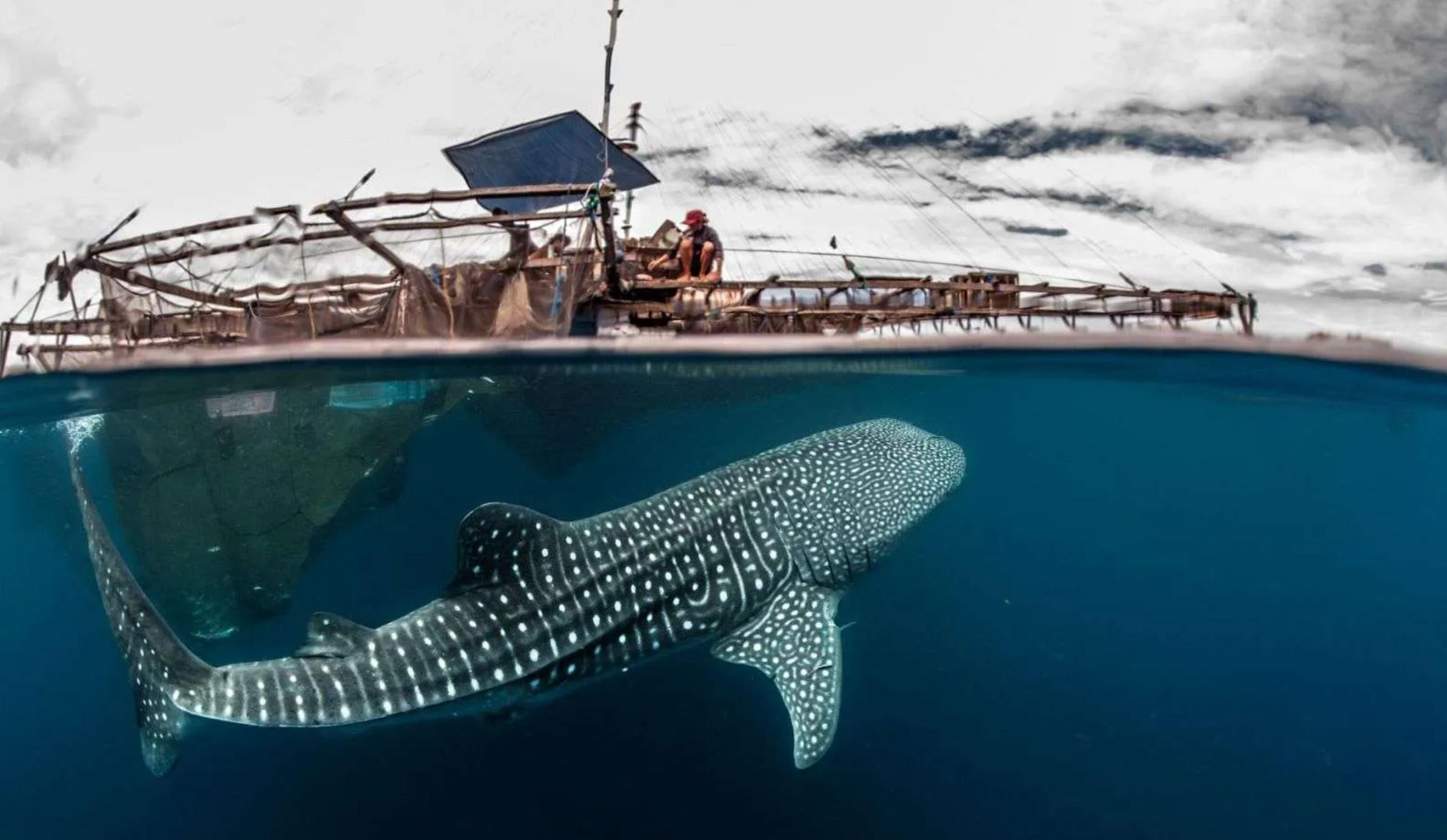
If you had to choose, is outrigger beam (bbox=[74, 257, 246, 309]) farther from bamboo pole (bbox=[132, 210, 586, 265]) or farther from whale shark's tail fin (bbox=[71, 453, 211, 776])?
whale shark's tail fin (bbox=[71, 453, 211, 776])

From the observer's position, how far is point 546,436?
49.3ft

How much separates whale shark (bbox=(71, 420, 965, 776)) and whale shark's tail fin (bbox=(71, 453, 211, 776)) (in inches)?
0.5

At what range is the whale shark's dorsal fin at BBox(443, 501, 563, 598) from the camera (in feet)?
18.2

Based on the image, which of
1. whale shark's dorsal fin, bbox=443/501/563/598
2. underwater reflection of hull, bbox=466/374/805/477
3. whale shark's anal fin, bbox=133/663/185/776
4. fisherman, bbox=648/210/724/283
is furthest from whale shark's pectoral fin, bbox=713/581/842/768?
underwater reflection of hull, bbox=466/374/805/477

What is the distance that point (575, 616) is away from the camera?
5785 millimetres

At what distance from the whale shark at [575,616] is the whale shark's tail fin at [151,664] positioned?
1 centimetres

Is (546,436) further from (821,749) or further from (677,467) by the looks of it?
(821,749)

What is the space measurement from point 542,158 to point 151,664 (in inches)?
329

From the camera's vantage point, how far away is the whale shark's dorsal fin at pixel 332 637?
526cm

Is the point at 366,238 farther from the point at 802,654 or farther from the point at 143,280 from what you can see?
the point at 802,654

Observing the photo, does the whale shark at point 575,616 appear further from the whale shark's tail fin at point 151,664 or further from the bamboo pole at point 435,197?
the bamboo pole at point 435,197

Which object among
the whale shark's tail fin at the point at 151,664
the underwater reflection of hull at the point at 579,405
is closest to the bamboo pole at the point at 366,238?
the whale shark's tail fin at the point at 151,664

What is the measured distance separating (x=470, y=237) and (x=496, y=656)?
534 cm

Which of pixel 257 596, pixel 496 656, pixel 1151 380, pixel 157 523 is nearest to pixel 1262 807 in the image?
pixel 1151 380
